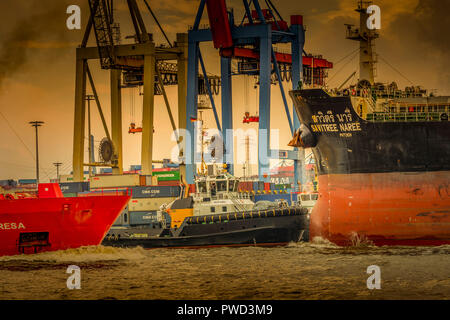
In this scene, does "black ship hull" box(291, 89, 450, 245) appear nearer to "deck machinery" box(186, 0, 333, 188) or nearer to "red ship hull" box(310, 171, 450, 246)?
"red ship hull" box(310, 171, 450, 246)

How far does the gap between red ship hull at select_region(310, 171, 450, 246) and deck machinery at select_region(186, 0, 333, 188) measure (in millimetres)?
15471

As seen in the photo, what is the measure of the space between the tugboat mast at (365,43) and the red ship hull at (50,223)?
562 inches

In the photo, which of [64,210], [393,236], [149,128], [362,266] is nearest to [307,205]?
[393,236]

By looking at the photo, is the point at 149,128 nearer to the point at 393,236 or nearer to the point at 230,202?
the point at 230,202

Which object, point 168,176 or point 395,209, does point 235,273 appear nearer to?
point 395,209

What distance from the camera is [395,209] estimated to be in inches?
949

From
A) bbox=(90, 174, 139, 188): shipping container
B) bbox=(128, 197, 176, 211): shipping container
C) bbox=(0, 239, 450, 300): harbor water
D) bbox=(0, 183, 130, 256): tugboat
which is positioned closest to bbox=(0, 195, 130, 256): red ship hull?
bbox=(0, 183, 130, 256): tugboat

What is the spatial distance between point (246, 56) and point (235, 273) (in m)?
26.5

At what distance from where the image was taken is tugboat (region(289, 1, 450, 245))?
24000 mm

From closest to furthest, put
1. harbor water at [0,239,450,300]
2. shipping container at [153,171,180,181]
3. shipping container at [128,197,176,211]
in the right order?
1. harbor water at [0,239,450,300]
2. shipping container at [128,197,176,211]
3. shipping container at [153,171,180,181]

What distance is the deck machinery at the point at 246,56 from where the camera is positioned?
41619 millimetres

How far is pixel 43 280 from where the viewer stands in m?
20.3

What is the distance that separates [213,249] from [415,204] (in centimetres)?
880
